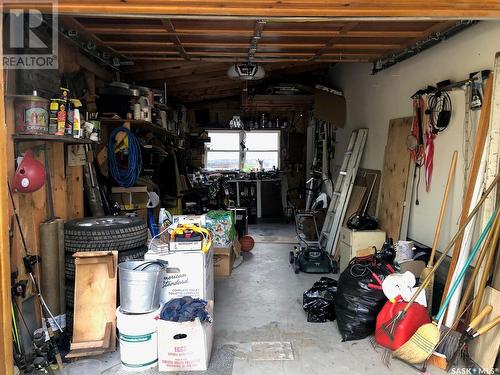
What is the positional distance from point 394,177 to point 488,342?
212cm

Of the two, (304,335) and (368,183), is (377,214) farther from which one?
(304,335)

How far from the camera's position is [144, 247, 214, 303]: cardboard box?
9.43ft

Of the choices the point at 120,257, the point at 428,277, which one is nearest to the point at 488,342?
the point at 428,277

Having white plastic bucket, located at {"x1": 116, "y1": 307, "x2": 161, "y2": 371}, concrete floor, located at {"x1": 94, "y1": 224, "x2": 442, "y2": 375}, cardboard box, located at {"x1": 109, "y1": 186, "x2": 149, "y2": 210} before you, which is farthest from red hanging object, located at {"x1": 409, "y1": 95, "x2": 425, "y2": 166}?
cardboard box, located at {"x1": 109, "y1": 186, "x2": 149, "y2": 210}

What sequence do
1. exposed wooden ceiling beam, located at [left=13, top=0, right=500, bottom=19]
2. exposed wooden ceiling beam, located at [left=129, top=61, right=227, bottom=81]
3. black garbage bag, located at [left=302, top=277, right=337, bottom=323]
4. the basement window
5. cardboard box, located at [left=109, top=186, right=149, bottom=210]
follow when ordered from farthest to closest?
the basement window → exposed wooden ceiling beam, located at [left=129, top=61, right=227, bottom=81] → cardboard box, located at [left=109, top=186, right=149, bottom=210] → black garbage bag, located at [left=302, top=277, right=337, bottom=323] → exposed wooden ceiling beam, located at [left=13, top=0, right=500, bottom=19]

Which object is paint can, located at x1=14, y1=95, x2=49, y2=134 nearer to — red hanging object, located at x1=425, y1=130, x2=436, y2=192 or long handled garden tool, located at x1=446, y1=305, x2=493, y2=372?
long handled garden tool, located at x1=446, y1=305, x2=493, y2=372

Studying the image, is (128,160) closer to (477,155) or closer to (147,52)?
(147,52)

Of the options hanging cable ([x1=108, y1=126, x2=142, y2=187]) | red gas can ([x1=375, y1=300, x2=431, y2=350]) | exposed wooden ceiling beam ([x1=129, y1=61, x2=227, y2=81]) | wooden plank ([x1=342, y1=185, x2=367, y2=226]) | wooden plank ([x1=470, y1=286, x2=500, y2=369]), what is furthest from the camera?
exposed wooden ceiling beam ([x1=129, y1=61, x2=227, y2=81])

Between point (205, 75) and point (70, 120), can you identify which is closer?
point (70, 120)

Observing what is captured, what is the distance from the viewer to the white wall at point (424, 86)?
3.01 meters

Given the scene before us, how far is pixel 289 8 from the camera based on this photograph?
2287 millimetres

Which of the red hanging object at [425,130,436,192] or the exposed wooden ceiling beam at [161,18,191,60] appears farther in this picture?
the red hanging object at [425,130,436,192]

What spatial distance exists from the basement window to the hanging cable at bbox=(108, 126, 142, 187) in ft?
16.4

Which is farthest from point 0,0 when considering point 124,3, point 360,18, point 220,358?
point 220,358
